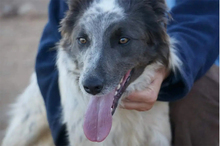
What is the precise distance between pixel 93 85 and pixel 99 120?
1.14 feet

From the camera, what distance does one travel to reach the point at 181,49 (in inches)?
128

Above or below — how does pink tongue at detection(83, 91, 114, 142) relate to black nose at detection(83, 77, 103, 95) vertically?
below

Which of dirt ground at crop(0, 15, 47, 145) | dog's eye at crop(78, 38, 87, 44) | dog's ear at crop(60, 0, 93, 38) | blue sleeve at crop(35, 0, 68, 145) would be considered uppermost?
dog's ear at crop(60, 0, 93, 38)

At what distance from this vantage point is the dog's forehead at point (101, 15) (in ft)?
9.44

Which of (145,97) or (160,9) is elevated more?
(160,9)

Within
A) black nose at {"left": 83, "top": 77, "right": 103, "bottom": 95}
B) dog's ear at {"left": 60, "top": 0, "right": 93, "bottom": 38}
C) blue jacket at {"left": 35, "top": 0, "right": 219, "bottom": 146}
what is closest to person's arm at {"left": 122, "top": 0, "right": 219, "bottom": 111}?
blue jacket at {"left": 35, "top": 0, "right": 219, "bottom": 146}

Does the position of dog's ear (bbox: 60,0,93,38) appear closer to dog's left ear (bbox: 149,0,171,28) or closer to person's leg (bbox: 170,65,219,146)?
dog's left ear (bbox: 149,0,171,28)

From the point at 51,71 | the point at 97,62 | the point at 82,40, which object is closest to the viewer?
the point at 97,62

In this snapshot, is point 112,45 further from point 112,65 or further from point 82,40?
point 82,40

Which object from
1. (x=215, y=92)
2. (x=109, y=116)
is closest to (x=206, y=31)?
(x=215, y=92)

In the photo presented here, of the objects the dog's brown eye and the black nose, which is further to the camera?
the dog's brown eye

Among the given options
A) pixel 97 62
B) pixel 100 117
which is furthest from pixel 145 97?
pixel 97 62

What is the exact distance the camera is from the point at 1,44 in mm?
8750

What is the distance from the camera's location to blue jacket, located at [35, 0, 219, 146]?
10.6ft
